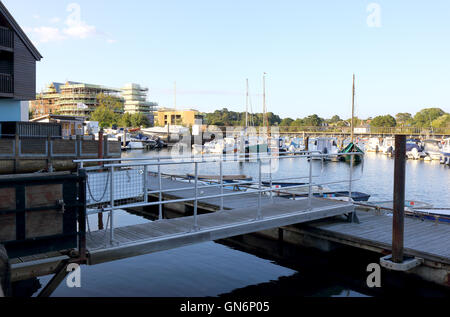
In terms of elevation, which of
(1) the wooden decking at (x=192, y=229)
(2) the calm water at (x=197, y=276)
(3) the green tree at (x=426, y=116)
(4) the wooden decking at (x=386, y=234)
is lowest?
(2) the calm water at (x=197, y=276)

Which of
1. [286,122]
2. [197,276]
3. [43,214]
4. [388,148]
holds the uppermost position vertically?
[286,122]

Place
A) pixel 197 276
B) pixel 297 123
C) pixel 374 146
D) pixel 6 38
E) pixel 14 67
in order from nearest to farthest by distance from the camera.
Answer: pixel 197 276
pixel 6 38
pixel 14 67
pixel 374 146
pixel 297 123

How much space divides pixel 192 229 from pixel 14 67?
93.6ft

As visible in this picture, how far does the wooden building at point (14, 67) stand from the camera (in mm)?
30031

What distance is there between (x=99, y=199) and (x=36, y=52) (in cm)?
2870

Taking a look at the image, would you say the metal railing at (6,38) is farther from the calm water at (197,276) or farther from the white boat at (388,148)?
the white boat at (388,148)

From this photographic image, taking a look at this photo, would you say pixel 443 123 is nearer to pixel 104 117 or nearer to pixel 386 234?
pixel 104 117

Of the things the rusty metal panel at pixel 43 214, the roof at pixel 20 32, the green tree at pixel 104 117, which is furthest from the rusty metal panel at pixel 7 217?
the green tree at pixel 104 117

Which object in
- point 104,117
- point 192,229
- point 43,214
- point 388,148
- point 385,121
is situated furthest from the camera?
point 385,121

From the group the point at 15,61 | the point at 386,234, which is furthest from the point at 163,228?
the point at 15,61

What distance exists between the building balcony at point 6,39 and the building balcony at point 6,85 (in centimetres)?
202

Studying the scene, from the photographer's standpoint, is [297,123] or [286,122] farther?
[286,122]

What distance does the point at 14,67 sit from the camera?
30.8 m

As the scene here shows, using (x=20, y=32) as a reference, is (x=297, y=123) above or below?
below
